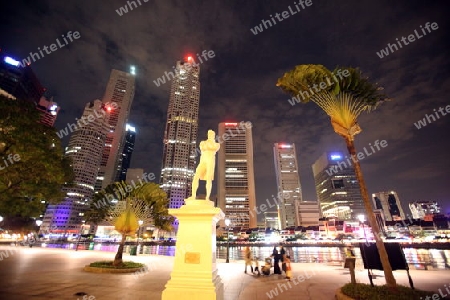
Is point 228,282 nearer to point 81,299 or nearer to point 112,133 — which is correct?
point 81,299

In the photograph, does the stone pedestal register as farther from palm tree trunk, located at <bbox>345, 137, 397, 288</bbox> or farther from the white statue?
palm tree trunk, located at <bbox>345, 137, 397, 288</bbox>

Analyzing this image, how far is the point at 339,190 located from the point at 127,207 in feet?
595

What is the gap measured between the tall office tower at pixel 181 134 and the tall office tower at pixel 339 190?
106997mm

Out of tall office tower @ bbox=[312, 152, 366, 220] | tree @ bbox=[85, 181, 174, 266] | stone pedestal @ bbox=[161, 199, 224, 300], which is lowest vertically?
stone pedestal @ bbox=[161, 199, 224, 300]

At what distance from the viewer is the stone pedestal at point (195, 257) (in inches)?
243

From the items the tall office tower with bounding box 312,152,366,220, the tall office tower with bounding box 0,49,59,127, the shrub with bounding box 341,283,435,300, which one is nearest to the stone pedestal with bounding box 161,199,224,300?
the shrub with bounding box 341,283,435,300

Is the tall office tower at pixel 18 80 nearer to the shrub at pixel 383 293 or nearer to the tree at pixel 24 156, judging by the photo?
the tree at pixel 24 156

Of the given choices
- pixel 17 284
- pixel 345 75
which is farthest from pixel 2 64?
pixel 345 75

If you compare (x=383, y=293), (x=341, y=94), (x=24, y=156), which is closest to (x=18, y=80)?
(x=24, y=156)

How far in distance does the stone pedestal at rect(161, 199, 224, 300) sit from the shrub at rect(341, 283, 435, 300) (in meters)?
4.10

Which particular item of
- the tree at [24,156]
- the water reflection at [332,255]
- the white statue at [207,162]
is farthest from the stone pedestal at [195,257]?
the water reflection at [332,255]

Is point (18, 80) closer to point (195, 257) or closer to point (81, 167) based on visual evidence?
point (81, 167)

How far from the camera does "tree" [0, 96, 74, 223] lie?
10828 mm

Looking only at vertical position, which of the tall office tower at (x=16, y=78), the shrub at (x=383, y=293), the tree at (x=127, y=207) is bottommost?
the shrub at (x=383, y=293)
